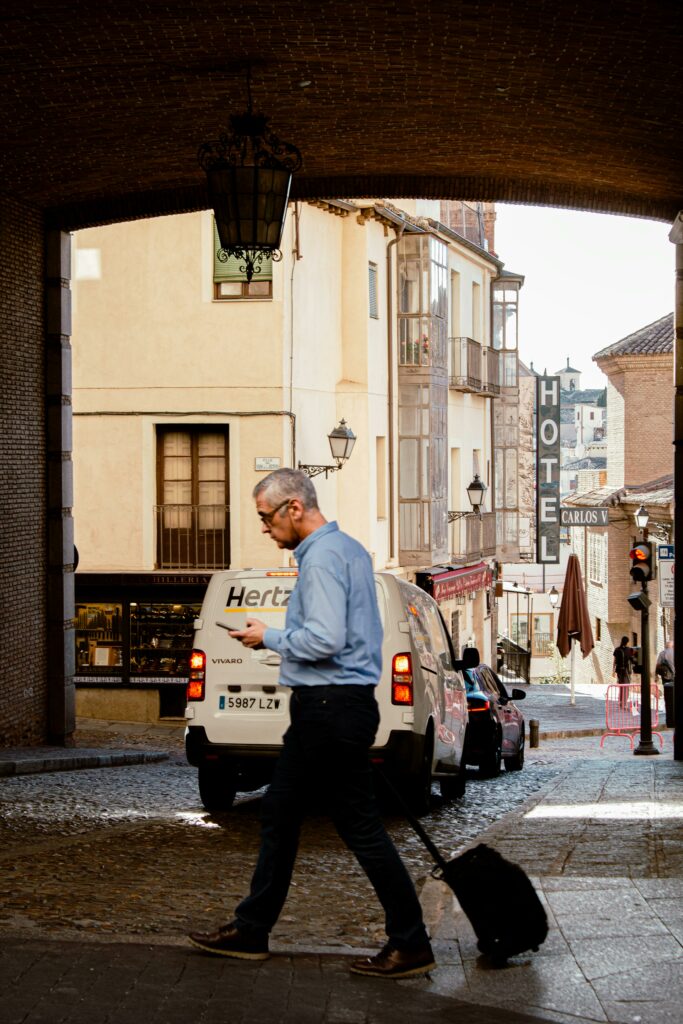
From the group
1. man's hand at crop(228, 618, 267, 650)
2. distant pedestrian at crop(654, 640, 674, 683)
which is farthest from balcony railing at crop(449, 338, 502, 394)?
man's hand at crop(228, 618, 267, 650)

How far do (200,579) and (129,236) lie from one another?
238 inches

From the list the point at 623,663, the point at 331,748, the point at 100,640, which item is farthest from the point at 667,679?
the point at 331,748

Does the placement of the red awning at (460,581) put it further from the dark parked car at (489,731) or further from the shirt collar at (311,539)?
the shirt collar at (311,539)

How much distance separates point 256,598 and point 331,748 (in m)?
4.89

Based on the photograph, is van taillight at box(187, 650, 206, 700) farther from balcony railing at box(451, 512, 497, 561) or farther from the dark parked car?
balcony railing at box(451, 512, 497, 561)

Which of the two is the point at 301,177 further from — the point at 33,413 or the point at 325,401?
the point at 325,401

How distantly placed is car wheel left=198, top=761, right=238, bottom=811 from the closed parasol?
2327cm

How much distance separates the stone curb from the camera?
13.0m

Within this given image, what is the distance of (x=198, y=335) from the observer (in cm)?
2558

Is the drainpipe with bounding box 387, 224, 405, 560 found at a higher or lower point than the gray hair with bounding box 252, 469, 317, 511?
higher

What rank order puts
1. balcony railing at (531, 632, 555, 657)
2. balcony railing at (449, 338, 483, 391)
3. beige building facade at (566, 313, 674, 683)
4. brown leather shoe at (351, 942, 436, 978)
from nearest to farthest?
brown leather shoe at (351, 942, 436, 978), balcony railing at (449, 338, 483, 391), beige building facade at (566, 313, 674, 683), balcony railing at (531, 632, 555, 657)

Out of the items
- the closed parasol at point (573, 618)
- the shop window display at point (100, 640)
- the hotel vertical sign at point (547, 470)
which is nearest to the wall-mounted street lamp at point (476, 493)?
the closed parasol at point (573, 618)

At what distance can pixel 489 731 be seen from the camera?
15328mm

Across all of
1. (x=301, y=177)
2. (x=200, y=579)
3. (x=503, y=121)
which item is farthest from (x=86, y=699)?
(x=503, y=121)
